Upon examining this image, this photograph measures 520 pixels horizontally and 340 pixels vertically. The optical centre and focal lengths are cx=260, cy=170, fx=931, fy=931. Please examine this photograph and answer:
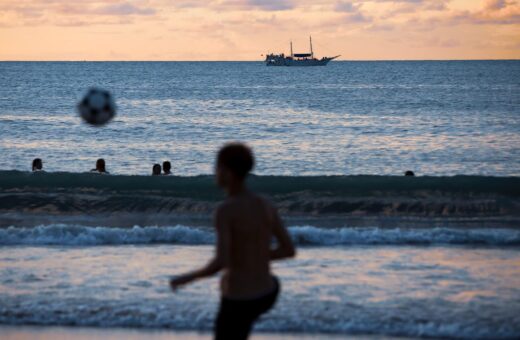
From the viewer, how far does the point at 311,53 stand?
600 feet

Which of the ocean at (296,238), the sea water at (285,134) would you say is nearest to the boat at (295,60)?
the sea water at (285,134)

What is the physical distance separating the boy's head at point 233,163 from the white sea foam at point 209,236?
8.16 metres

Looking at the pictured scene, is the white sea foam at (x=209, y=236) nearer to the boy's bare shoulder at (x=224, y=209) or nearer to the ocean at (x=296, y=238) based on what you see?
the ocean at (x=296, y=238)

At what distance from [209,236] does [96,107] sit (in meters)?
4.63

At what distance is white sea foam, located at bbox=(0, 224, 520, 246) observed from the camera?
1364cm

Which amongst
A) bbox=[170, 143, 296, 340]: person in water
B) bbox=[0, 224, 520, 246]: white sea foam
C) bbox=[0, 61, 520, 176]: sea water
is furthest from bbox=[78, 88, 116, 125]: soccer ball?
bbox=[0, 61, 520, 176]: sea water

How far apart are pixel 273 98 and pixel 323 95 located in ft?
21.3

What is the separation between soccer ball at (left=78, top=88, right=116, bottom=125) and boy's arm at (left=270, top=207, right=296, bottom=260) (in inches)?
178

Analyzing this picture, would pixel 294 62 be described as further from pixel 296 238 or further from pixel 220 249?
pixel 220 249

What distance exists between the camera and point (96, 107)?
9.73 metres

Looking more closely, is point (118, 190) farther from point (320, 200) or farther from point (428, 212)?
point (428, 212)

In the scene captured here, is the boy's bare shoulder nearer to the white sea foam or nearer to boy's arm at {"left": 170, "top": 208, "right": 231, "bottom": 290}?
boy's arm at {"left": 170, "top": 208, "right": 231, "bottom": 290}

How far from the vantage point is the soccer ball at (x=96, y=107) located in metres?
9.72

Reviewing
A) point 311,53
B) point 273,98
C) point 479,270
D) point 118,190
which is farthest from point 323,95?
point 311,53
